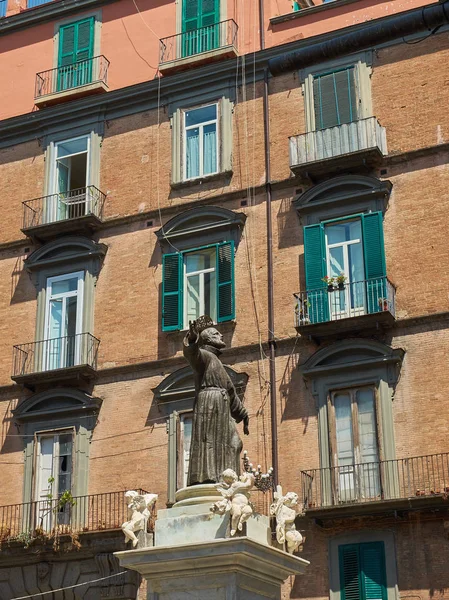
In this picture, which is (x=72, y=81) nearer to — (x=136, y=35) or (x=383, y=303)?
(x=136, y=35)

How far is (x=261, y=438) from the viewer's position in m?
27.2

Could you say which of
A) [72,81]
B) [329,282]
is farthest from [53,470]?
[72,81]

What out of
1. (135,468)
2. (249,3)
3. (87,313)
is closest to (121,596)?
(135,468)

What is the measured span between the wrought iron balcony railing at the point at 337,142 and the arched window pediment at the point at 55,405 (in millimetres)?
8052

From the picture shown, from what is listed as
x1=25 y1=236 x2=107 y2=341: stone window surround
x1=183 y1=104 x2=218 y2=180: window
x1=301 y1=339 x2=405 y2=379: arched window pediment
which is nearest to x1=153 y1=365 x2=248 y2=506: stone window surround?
x1=301 y1=339 x2=405 y2=379: arched window pediment

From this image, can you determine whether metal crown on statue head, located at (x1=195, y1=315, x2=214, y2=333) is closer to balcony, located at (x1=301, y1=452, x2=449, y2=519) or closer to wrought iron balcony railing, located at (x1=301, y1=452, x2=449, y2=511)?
balcony, located at (x1=301, y1=452, x2=449, y2=519)

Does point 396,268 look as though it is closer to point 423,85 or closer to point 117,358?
point 423,85

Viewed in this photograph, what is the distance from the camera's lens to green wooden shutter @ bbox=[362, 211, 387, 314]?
26750 mm

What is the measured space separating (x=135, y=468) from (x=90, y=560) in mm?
2495

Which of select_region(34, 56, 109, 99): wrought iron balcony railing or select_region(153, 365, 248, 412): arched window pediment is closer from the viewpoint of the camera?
select_region(153, 365, 248, 412): arched window pediment

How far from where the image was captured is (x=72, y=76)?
1325 inches

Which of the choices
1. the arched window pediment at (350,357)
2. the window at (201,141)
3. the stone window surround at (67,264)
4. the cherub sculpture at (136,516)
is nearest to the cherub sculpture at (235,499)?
the cherub sculpture at (136,516)

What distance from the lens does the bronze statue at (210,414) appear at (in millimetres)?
14836

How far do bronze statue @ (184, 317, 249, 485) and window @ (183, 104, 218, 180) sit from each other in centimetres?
1549
